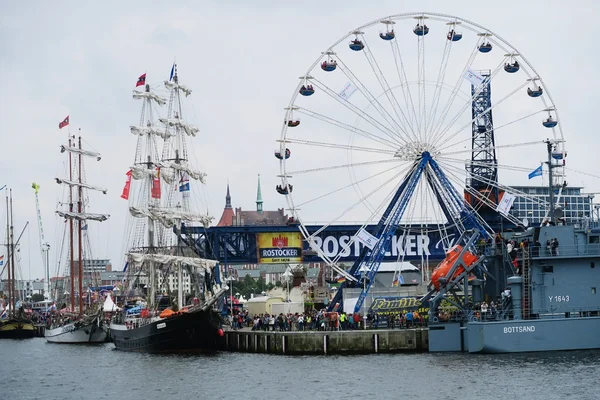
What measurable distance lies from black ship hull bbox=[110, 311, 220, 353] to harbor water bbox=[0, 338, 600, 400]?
472cm

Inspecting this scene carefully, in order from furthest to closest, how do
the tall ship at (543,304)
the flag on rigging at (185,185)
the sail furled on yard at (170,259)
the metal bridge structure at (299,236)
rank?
the metal bridge structure at (299,236)
the flag on rigging at (185,185)
the sail furled on yard at (170,259)
the tall ship at (543,304)

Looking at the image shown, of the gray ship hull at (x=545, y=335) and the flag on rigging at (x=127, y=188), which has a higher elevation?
the flag on rigging at (x=127, y=188)

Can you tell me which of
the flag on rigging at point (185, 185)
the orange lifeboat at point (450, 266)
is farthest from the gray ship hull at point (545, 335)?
the flag on rigging at point (185, 185)

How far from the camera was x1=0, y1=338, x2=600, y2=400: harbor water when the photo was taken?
47.8m

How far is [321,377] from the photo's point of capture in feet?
177

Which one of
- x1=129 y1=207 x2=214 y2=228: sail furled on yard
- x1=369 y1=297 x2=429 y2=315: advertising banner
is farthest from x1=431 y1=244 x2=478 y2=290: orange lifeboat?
x1=129 y1=207 x2=214 y2=228: sail furled on yard

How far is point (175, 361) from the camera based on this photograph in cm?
6838

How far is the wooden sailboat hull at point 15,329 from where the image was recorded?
4756 inches

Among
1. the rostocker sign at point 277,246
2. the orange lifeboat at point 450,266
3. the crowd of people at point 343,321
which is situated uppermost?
the rostocker sign at point 277,246

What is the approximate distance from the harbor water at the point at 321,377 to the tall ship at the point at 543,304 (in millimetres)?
879

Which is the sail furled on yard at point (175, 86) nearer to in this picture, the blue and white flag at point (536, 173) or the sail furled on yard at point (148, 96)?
the sail furled on yard at point (148, 96)

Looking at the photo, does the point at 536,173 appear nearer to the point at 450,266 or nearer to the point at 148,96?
the point at 450,266

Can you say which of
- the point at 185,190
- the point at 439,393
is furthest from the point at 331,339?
the point at 185,190

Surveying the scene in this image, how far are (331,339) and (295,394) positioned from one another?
1652 cm
